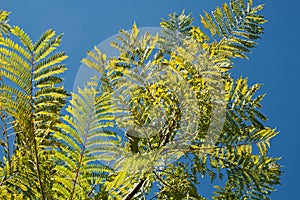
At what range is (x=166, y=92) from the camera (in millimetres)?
1859

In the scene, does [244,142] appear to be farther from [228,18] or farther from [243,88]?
[228,18]

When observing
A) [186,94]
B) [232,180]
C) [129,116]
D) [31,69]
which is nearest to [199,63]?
[186,94]

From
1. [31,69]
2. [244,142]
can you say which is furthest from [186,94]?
[31,69]

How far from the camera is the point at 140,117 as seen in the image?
1.81m

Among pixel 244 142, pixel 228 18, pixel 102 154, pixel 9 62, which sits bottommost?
pixel 102 154

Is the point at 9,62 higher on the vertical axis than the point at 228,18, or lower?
lower

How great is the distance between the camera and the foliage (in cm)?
150

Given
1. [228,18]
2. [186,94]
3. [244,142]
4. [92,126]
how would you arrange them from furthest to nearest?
[228,18], [244,142], [186,94], [92,126]

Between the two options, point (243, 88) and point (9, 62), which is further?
point (243, 88)

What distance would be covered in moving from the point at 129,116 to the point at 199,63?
0.39 metres

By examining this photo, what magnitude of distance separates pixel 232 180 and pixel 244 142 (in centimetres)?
20

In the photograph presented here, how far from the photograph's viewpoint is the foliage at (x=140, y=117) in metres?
1.50

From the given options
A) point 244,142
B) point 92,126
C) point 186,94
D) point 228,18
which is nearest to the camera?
point 92,126

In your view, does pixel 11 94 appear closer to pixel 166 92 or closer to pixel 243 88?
pixel 166 92
